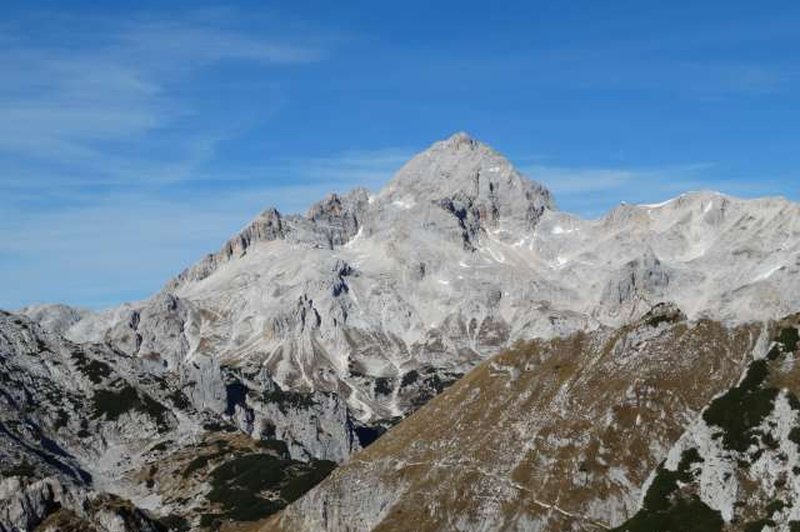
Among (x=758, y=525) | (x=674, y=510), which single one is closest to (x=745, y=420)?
(x=674, y=510)

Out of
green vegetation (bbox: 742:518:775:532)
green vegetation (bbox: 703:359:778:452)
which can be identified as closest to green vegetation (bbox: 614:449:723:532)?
green vegetation (bbox: 742:518:775:532)

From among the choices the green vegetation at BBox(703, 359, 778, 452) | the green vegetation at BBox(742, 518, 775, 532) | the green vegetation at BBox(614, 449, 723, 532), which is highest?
the green vegetation at BBox(703, 359, 778, 452)

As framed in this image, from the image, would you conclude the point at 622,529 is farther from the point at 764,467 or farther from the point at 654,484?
the point at 764,467

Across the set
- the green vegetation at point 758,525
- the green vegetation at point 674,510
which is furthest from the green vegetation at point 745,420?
the green vegetation at point 758,525

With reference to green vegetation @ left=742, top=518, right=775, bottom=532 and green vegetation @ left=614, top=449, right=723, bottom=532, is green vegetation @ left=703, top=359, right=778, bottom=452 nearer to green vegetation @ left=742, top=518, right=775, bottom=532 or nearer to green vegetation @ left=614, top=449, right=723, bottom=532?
green vegetation @ left=614, top=449, right=723, bottom=532

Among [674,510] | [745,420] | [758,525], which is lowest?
[758,525]

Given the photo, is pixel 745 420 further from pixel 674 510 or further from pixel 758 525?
pixel 758 525

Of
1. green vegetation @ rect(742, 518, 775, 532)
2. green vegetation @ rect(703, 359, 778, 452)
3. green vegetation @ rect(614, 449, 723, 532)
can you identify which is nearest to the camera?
green vegetation @ rect(742, 518, 775, 532)

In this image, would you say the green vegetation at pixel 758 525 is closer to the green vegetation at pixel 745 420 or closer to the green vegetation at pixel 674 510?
the green vegetation at pixel 674 510

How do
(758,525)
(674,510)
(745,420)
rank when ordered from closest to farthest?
(758,525) < (674,510) < (745,420)

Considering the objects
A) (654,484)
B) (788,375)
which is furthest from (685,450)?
(788,375)

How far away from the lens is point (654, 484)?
7835 inches

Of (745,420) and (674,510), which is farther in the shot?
(745,420)

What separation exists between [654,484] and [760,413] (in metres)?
22.1
